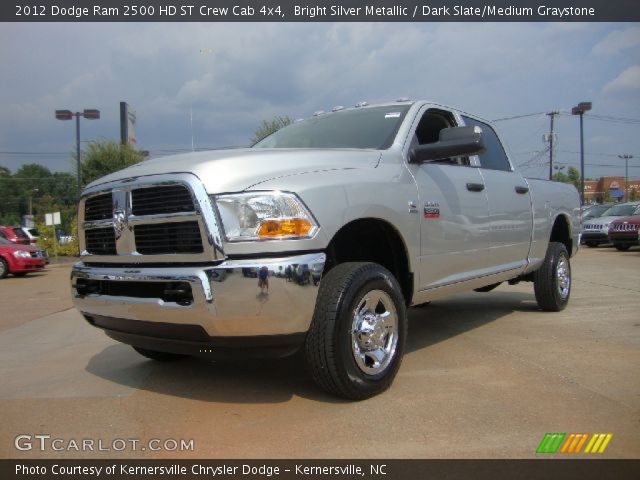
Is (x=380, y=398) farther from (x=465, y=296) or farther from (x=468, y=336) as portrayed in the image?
(x=465, y=296)

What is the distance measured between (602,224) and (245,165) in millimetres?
19052

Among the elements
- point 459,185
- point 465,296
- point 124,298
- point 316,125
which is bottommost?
point 465,296

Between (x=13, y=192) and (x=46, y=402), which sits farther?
(x=13, y=192)

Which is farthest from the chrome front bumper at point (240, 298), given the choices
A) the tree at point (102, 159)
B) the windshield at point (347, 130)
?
the tree at point (102, 159)

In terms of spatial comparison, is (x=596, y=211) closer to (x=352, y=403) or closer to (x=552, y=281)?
(x=552, y=281)

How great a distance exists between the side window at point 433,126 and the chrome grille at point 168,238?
2.08 m

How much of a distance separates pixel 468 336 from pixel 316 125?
2.34 m

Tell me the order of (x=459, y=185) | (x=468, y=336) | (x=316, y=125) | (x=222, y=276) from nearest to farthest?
(x=222, y=276) → (x=459, y=185) → (x=316, y=125) → (x=468, y=336)

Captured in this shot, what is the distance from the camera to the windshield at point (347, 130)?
3945 millimetres

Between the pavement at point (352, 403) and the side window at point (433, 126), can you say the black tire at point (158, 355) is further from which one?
the side window at point (433, 126)

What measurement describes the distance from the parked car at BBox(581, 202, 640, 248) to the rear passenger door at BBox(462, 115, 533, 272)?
15207 millimetres

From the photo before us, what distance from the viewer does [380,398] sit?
3236mm

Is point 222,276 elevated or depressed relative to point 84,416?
elevated

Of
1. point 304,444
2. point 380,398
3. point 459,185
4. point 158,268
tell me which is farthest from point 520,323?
point 158,268
